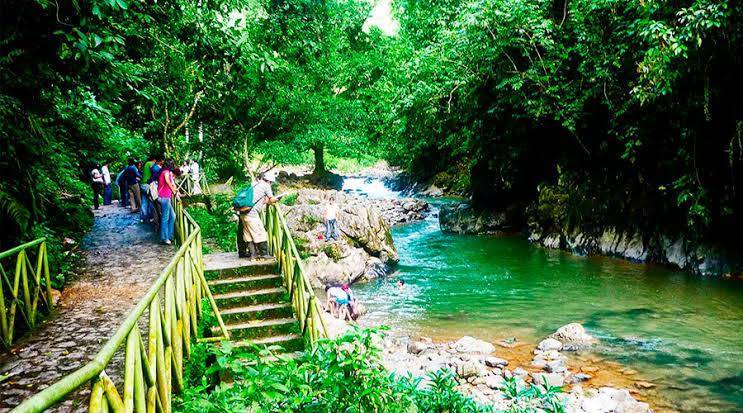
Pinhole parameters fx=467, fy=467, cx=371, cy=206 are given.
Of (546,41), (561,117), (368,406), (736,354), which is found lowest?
(736,354)

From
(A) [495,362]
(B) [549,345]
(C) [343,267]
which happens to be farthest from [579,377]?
(C) [343,267]

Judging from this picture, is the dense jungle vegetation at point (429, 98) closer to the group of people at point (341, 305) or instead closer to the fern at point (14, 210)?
the fern at point (14, 210)

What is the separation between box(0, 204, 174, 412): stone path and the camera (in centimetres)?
486

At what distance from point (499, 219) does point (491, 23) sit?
10.4m

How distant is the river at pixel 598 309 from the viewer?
27.9ft

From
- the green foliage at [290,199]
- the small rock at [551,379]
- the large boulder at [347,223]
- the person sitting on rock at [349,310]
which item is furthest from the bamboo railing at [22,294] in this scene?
the green foliage at [290,199]

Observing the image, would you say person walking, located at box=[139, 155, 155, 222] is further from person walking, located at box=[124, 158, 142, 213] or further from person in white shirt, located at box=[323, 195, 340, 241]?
person in white shirt, located at box=[323, 195, 340, 241]

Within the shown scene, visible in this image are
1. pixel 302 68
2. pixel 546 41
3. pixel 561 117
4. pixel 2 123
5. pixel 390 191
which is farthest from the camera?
pixel 390 191

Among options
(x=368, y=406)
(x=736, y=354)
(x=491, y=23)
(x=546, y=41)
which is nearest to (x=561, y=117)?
(x=546, y=41)

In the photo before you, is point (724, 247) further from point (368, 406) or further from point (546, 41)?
point (368, 406)

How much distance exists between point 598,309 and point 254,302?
9.11 meters

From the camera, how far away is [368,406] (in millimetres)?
4066

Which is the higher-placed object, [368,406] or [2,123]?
[2,123]

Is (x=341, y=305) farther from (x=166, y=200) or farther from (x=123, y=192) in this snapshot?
(x=123, y=192)
